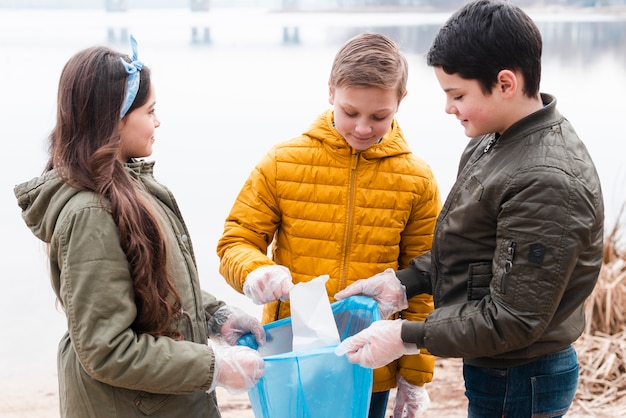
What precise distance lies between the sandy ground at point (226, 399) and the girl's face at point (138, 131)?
175 centimetres

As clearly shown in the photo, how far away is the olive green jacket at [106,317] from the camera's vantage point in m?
1.38

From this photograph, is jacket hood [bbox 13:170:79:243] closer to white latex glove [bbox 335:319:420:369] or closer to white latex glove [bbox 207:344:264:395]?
white latex glove [bbox 207:344:264:395]

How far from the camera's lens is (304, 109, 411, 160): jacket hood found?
1837 millimetres

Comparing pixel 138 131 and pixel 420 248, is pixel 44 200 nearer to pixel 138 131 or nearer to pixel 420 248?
pixel 138 131

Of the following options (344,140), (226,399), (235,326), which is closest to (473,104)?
(344,140)

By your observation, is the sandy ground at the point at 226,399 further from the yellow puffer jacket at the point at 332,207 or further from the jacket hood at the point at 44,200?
the jacket hood at the point at 44,200

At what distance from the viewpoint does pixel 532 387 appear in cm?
158

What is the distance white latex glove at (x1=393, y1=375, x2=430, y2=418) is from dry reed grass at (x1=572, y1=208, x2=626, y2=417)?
1393 mm

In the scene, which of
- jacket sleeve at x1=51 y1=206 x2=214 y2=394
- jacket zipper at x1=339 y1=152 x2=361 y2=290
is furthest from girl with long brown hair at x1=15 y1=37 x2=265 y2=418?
jacket zipper at x1=339 y1=152 x2=361 y2=290

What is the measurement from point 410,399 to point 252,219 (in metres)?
0.61

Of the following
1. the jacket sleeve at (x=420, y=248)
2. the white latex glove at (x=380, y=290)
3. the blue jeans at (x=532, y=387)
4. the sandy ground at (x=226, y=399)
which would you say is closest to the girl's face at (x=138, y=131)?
the white latex glove at (x=380, y=290)

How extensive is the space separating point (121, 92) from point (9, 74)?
717 centimetres

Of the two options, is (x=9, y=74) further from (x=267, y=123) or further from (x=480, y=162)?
(x=480, y=162)

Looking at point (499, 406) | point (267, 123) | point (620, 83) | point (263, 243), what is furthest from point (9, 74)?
point (499, 406)
